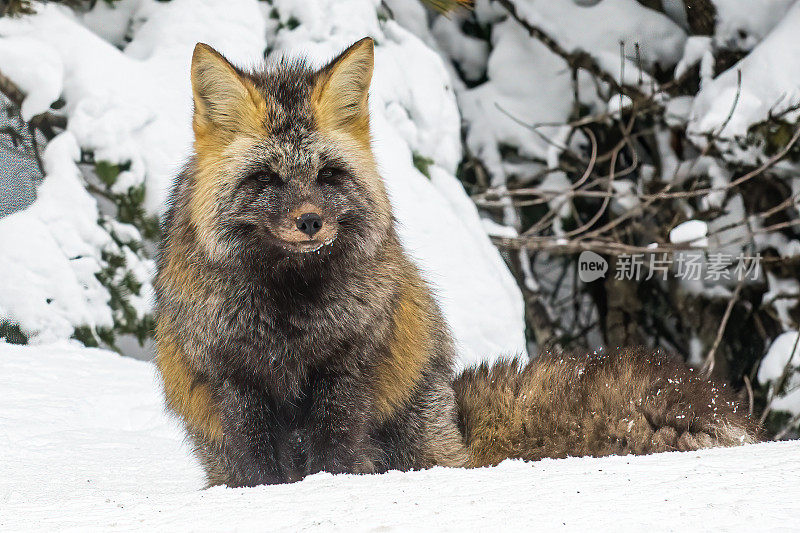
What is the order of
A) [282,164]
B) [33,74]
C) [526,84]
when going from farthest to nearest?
[526,84] → [33,74] → [282,164]

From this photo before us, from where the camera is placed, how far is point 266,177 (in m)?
3.08

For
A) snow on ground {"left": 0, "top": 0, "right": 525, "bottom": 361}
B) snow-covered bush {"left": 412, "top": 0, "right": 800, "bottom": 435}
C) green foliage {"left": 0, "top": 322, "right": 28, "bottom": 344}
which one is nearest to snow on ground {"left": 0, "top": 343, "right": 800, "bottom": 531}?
green foliage {"left": 0, "top": 322, "right": 28, "bottom": 344}

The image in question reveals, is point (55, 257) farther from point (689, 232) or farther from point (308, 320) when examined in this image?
point (689, 232)

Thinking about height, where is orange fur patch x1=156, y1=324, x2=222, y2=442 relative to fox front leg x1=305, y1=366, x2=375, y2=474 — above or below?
below

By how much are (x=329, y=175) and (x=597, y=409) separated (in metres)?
1.42

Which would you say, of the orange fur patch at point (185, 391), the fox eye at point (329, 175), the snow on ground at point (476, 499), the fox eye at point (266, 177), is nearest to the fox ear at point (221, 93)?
the fox eye at point (266, 177)

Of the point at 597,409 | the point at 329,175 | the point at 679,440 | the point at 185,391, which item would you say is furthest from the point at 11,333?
the point at 679,440

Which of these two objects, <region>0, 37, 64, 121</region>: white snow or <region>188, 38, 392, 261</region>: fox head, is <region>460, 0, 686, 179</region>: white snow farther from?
<region>188, 38, 392, 261</region>: fox head

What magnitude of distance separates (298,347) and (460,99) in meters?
5.27

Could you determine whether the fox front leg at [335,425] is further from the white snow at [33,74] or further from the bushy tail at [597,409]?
the white snow at [33,74]

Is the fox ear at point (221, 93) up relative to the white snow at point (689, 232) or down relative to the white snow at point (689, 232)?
up

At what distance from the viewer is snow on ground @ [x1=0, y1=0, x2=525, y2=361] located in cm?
555

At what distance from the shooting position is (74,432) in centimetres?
416

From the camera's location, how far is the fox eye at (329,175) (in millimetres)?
3126
